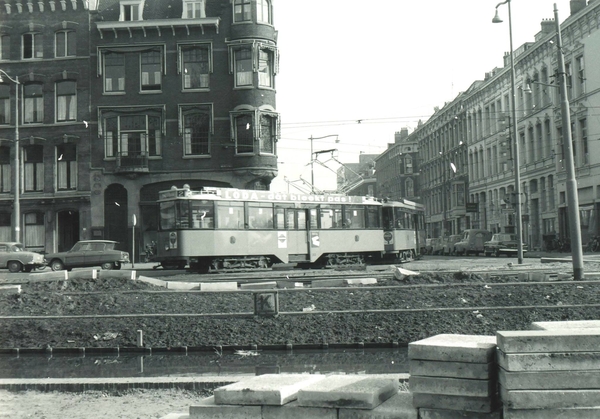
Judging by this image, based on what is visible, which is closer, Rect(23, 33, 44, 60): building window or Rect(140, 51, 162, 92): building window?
Rect(140, 51, 162, 92): building window

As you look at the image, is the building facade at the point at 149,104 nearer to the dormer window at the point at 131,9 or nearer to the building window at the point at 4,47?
the dormer window at the point at 131,9

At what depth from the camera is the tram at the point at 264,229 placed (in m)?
28.4

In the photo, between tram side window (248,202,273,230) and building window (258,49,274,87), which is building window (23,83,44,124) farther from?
tram side window (248,202,273,230)

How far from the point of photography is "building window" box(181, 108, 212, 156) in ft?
147

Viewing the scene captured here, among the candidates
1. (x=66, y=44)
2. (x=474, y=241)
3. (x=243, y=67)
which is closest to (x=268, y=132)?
(x=243, y=67)

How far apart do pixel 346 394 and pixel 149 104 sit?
41583mm

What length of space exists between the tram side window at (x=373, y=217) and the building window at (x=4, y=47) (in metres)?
26.3

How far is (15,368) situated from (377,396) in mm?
7436

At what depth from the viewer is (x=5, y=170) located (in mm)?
45719

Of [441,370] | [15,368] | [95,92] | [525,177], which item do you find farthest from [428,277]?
[525,177]

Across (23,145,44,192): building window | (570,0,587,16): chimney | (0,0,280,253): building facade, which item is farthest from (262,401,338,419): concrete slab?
(570,0,587,16): chimney

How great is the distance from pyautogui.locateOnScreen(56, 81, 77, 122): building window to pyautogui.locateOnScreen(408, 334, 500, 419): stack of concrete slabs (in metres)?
43.4

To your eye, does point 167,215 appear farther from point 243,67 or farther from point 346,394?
point 346,394

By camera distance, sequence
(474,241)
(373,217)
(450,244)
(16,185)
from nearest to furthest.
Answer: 1. (373,217)
2. (16,185)
3. (474,241)
4. (450,244)
